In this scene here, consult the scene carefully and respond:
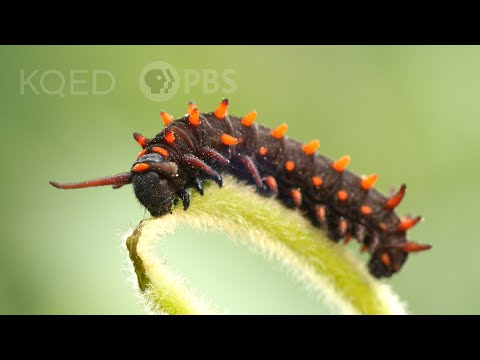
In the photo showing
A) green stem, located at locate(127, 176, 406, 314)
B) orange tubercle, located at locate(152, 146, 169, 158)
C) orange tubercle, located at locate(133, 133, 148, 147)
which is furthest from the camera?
orange tubercle, located at locate(133, 133, 148, 147)

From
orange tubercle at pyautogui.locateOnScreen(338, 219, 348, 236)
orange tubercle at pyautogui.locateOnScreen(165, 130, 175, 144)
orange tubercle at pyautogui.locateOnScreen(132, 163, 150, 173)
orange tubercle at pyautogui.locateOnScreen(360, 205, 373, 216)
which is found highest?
orange tubercle at pyautogui.locateOnScreen(165, 130, 175, 144)

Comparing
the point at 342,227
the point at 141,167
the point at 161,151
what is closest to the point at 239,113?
the point at 342,227

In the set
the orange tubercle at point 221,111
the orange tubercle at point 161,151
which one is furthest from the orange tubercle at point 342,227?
the orange tubercle at point 161,151

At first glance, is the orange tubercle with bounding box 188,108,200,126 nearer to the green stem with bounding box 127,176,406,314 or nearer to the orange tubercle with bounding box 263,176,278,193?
the green stem with bounding box 127,176,406,314

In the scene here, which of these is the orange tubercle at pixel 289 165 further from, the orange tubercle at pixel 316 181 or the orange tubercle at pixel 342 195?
the orange tubercle at pixel 342 195

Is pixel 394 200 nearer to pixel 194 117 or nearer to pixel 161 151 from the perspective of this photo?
pixel 194 117

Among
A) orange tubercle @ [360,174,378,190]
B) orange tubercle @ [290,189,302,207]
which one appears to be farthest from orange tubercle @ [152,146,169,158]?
orange tubercle @ [360,174,378,190]
